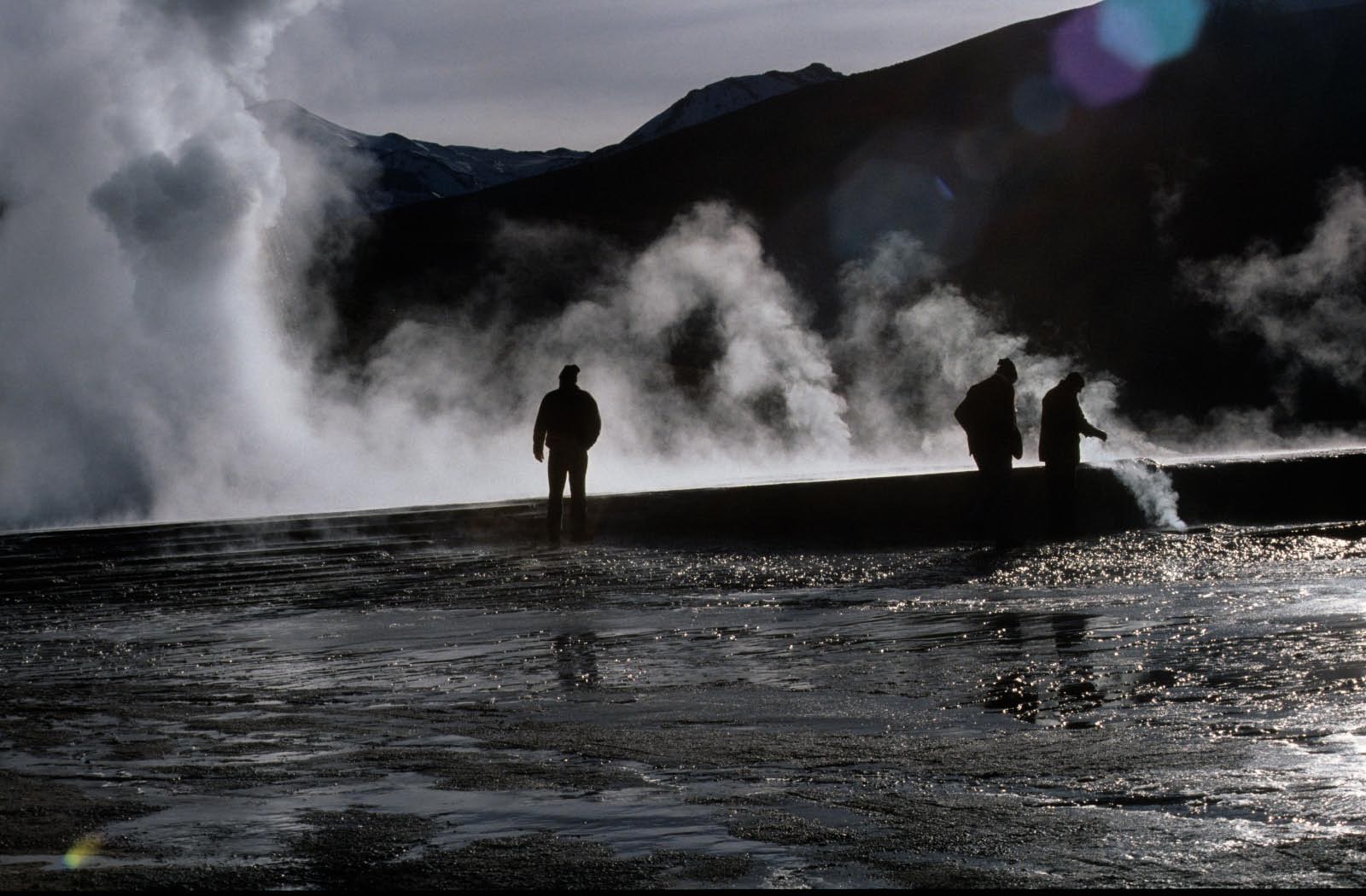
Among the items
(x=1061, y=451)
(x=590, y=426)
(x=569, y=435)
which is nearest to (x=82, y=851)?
(x=1061, y=451)

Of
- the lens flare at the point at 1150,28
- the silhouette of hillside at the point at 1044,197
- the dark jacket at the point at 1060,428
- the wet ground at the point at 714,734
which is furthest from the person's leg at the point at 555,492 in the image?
the lens flare at the point at 1150,28

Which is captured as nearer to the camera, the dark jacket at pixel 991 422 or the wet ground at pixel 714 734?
the wet ground at pixel 714 734

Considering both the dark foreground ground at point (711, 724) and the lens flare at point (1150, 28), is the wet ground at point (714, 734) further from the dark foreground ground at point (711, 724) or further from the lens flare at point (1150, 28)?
the lens flare at point (1150, 28)

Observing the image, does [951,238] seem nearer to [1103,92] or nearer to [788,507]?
[1103,92]

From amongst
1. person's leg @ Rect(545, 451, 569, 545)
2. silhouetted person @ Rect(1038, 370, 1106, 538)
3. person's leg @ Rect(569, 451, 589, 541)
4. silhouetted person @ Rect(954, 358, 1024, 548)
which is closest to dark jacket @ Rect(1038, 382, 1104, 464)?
silhouetted person @ Rect(1038, 370, 1106, 538)

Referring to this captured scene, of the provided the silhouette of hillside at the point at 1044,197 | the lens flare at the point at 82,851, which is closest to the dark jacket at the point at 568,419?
the lens flare at the point at 82,851

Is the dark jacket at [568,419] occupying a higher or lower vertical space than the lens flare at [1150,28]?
lower

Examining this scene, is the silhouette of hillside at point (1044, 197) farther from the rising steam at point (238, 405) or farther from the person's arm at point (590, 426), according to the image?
the person's arm at point (590, 426)

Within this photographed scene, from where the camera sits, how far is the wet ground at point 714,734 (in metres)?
4.61

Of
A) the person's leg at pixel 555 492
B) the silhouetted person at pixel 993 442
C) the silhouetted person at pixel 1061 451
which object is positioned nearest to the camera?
the silhouetted person at pixel 993 442

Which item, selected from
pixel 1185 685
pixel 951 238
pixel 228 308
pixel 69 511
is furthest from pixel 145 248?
pixel 951 238

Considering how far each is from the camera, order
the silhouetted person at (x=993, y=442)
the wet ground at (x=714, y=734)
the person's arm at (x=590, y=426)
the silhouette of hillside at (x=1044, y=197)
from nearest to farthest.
Answer: 1. the wet ground at (x=714, y=734)
2. the silhouetted person at (x=993, y=442)
3. the person's arm at (x=590, y=426)
4. the silhouette of hillside at (x=1044, y=197)

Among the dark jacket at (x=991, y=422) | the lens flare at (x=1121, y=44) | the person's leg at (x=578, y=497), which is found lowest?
the person's leg at (x=578, y=497)

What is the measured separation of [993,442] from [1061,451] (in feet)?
2.20
